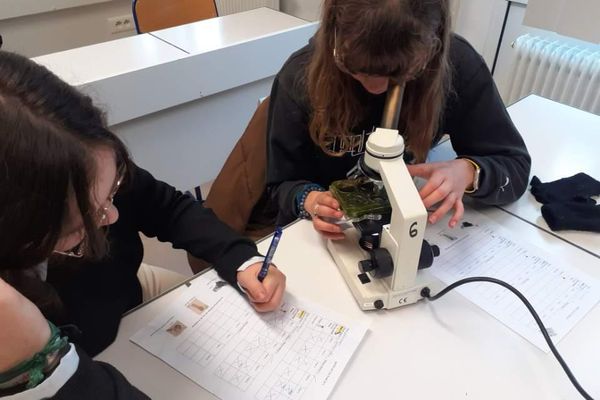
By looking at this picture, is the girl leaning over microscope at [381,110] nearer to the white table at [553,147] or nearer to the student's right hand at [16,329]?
the white table at [553,147]

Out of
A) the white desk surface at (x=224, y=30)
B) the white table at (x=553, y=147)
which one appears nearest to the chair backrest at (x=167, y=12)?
the white desk surface at (x=224, y=30)

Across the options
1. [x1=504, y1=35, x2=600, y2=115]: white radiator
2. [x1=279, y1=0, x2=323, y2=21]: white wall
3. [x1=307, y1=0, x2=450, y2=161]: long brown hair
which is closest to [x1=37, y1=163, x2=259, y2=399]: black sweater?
[x1=307, y1=0, x2=450, y2=161]: long brown hair

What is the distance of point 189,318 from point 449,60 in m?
0.78

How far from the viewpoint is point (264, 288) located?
2.81 ft

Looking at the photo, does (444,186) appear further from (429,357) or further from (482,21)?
(482,21)

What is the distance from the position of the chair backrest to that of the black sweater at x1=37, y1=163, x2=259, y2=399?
123 centimetres

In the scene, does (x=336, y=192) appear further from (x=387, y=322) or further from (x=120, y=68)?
(x=120, y=68)

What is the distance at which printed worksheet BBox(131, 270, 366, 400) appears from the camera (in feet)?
2.46

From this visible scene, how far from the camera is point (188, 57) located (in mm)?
1746

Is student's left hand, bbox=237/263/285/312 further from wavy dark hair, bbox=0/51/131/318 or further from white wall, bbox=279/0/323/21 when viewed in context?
white wall, bbox=279/0/323/21

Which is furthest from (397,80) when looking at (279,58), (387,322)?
(279,58)

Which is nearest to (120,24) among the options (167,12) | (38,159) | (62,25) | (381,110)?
(62,25)

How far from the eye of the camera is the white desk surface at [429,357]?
75cm

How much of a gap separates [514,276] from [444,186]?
0.21 meters
